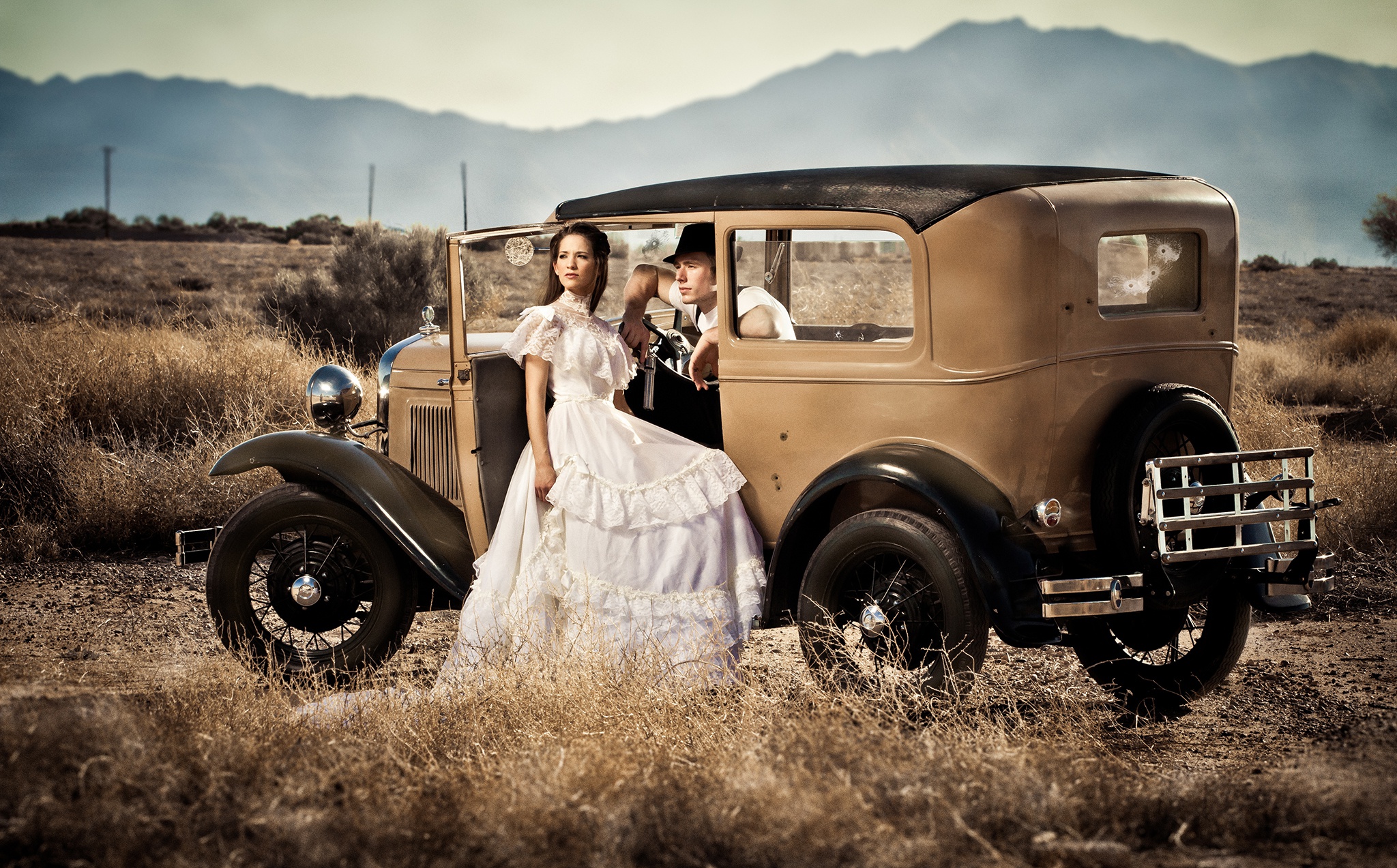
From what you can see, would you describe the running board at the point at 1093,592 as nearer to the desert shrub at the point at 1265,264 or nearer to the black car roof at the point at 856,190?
the black car roof at the point at 856,190

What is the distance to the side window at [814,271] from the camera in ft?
15.0

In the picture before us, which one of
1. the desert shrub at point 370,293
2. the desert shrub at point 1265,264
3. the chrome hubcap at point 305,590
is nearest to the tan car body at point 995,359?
the chrome hubcap at point 305,590

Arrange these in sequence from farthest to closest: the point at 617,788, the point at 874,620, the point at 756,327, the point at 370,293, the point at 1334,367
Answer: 1. the point at 370,293
2. the point at 1334,367
3. the point at 756,327
4. the point at 874,620
5. the point at 617,788

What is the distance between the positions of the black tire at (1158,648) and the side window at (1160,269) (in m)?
1.19

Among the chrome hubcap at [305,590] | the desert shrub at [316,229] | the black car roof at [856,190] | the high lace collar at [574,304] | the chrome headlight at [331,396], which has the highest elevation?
the desert shrub at [316,229]

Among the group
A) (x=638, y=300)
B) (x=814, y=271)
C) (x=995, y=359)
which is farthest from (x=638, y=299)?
(x=995, y=359)

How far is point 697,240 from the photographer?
489 centimetres

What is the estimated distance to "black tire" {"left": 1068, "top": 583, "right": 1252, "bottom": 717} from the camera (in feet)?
15.7

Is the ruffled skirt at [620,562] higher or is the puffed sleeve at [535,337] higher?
the puffed sleeve at [535,337]

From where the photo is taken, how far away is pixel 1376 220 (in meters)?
29.4

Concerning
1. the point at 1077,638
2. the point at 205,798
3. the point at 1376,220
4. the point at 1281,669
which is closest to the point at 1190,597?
the point at 1077,638

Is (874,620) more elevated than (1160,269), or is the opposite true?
(1160,269)

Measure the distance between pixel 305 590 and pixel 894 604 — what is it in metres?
2.66

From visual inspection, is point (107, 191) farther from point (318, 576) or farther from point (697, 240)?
point (697, 240)
